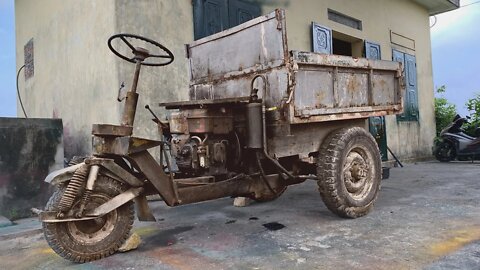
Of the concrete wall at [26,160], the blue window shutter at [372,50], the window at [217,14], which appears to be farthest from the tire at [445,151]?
the concrete wall at [26,160]

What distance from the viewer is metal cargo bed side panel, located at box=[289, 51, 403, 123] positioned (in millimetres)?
3641

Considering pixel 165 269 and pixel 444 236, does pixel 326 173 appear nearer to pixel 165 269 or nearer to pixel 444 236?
pixel 444 236

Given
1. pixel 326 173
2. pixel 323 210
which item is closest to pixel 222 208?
pixel 323 210

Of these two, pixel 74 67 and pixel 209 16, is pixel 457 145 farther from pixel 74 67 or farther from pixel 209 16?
pixel 74 67

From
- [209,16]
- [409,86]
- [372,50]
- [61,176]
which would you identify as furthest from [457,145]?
[61,176]

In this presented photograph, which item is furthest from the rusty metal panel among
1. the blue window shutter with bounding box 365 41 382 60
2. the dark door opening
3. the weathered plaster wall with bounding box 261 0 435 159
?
the dark door opening

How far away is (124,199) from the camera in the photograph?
2879 mm

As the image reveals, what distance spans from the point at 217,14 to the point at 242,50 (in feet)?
8.56

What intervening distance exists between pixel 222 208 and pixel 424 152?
8.84 metres

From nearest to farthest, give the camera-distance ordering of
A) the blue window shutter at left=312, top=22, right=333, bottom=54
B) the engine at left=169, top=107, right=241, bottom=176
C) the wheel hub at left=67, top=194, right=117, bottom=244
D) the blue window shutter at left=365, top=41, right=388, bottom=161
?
the wheel hub at left=67, top=194, right=117, bottom=244 → the engine at left=169, top=107, right=241, bottom=176 → the blue window shutter at left=312, top=22, right=333, bottom=54 → the blue window shutter at left=365, top=41, right=388, bottom=161

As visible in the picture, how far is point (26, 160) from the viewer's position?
5.02 meters

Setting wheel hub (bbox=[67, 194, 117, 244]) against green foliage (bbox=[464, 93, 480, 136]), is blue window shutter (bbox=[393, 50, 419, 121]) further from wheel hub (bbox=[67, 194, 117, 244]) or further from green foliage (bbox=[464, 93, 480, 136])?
wheel hub (bbox=[67, 194, 117, 244])

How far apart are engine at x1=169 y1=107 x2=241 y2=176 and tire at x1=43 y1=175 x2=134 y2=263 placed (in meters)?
0.66

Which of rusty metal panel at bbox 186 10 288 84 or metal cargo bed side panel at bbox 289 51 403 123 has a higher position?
rusty metal panel at bbox 186 10 288 84
